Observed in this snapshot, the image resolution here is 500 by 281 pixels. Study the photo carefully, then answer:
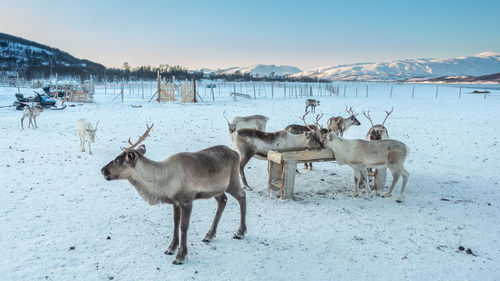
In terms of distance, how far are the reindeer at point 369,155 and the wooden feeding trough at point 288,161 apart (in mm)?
261

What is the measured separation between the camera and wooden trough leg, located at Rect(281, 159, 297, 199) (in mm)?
6617

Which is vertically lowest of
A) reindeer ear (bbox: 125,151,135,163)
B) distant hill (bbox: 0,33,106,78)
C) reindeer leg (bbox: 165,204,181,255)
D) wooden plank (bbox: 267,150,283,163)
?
reindeer leg (bbox: 165,204,181,255)

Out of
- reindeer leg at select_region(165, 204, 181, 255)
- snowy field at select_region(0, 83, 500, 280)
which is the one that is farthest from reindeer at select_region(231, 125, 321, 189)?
reindeer leg at select_region(165, 204, 181, 255)

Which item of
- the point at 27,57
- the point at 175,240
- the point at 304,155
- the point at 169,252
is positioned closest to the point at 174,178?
the point at 175,240

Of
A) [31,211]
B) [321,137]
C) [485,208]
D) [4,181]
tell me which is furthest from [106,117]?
[485,208]

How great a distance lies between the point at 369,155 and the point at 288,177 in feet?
5.76

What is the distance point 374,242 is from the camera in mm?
4938

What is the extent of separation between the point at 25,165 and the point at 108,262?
5.98 metres

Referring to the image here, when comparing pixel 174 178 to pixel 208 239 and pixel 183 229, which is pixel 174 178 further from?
pixel 208 239

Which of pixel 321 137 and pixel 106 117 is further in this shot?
pixel 106 117

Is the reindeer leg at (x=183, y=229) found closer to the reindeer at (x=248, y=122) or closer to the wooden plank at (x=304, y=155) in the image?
the wooden plank at (x=304, y=155)

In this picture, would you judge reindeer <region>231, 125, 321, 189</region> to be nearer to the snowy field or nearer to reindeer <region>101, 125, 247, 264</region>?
the snowy field

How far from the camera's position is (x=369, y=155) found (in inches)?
265

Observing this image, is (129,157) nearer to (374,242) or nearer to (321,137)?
(374,242)
